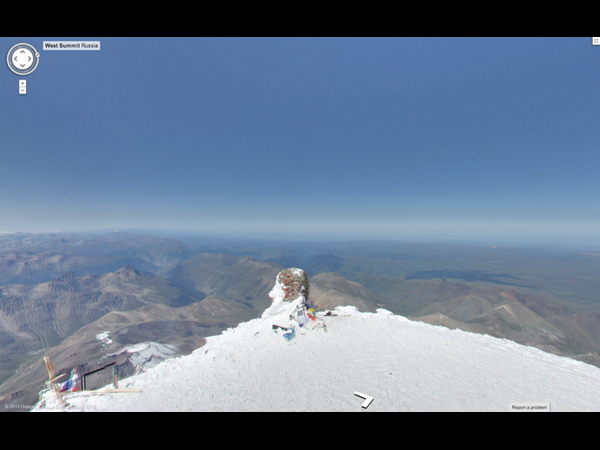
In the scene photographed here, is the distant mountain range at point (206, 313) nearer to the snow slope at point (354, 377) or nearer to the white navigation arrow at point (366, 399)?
the snow slope at point (354, 377)

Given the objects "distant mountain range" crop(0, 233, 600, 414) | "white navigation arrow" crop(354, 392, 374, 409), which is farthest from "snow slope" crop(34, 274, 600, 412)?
"distant mountain range" crop(0, 233, 600, 414)

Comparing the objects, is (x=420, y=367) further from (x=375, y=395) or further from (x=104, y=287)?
(x=104, y=287)

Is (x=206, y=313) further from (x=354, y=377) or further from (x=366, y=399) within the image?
(x=366, y=399)

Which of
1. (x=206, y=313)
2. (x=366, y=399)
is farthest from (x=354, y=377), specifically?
(x=206, y=313)

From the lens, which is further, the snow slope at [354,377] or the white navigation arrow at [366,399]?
the snow slope at [354,377]

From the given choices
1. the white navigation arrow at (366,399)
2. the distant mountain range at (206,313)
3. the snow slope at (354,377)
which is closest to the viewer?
the white navigation arrow at (366,399)

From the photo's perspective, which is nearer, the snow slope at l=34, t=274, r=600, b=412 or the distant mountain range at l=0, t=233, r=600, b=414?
the snow slope at l=34, t=274, r=600, b=412

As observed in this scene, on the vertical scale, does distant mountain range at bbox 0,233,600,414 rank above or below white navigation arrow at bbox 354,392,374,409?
below

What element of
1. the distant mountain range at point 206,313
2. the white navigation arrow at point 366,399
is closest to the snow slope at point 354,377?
the white navigation arrow at point 366,399

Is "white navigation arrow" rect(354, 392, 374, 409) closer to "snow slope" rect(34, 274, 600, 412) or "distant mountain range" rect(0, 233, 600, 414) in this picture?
"snow slope" rect(34, 274, 600, 412)

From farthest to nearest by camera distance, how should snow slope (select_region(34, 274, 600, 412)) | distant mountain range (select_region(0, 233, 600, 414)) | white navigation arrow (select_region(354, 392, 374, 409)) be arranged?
1. distant mountain range (select_region(0, 233, 600, 414))
2. snow slope (select_region(34, 274, 600, 412))
3. white navigation arrow (select_region(354, 392, 374, 409))
